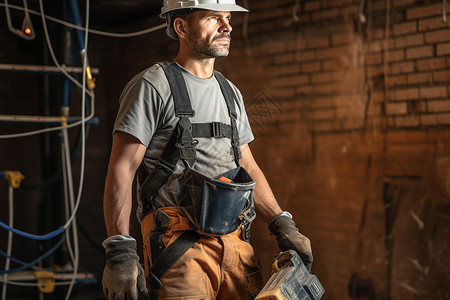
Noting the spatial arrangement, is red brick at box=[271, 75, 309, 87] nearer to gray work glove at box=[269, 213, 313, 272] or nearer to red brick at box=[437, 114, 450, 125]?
red brick at box=[437, 114, 450, 125]

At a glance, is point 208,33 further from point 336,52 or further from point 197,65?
point 336,52

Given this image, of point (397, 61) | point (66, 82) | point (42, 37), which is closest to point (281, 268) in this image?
point (397, 61)

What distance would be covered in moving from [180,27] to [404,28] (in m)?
1.98

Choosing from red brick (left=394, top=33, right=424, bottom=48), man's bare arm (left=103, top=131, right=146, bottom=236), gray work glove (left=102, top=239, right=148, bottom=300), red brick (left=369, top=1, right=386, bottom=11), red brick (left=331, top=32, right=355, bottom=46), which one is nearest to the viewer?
gray work glove (left=102, top=239, right=148, bottom=300)

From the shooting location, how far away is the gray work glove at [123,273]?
183 centimetres

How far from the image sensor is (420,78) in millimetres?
3654

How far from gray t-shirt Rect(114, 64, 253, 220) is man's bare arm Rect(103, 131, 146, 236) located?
0.13 ft

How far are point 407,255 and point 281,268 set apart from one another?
1.91 m

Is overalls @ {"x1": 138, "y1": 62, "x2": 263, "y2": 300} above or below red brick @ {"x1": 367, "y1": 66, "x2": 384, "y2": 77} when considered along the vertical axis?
below

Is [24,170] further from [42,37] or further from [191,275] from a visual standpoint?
[191,275]

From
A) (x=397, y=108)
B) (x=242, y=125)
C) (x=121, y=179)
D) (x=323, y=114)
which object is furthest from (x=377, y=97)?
(x=121, y=179)

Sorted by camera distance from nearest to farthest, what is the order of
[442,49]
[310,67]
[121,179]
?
[121,179] → [442,49] → [310,67]

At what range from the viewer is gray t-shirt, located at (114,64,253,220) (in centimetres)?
200

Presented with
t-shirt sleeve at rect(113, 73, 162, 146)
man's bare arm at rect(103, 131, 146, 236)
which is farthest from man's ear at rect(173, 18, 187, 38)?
man's bare arm at rect(103, 131, 146, 236)
